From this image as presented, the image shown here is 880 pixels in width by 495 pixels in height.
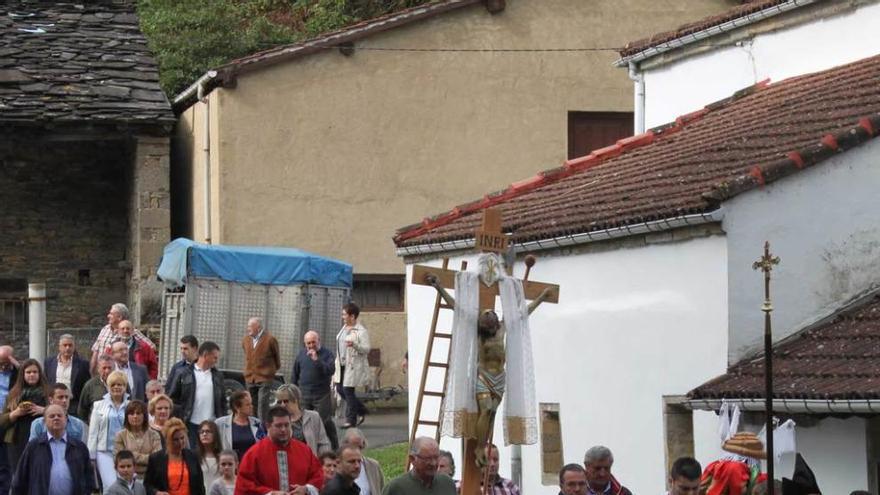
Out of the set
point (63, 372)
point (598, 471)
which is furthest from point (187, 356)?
point (598, 471)

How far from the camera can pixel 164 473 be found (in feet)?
46.2

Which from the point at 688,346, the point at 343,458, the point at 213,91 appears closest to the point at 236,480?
the point at 343,458

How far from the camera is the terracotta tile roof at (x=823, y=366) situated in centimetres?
1345

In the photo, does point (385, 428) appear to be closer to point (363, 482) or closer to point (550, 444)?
point (550, 444)

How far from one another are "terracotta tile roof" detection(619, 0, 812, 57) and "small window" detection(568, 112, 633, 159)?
199 inches

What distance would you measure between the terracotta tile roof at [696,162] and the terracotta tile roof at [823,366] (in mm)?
1262

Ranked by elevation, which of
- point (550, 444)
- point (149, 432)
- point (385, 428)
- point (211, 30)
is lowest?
point (385, 428)

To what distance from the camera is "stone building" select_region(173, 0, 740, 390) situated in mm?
26766

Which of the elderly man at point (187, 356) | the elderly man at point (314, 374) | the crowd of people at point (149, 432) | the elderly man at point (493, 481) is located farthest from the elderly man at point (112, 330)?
the elderly man at point (493, 481)

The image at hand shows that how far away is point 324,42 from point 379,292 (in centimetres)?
380

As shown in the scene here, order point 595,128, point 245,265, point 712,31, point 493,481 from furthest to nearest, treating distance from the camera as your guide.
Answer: point 595,128 → point 245,265 → point 712,31 → point 493,481

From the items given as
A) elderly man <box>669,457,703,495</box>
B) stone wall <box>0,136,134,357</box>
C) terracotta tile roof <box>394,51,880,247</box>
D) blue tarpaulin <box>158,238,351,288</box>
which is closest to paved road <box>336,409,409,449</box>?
blue tarpaulin <box>158,238,351,288</box>

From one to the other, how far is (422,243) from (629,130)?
9129 millimetres

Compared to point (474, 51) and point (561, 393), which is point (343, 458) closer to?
point (561, 393)
